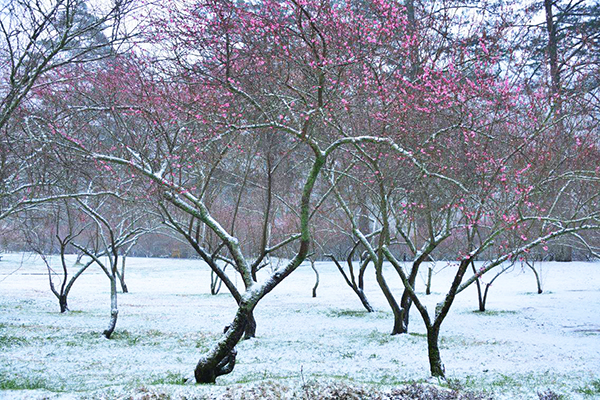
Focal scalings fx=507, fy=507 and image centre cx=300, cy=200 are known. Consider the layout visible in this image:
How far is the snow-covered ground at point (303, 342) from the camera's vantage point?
6074mm

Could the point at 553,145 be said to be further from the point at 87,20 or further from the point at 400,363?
the point at 87,20

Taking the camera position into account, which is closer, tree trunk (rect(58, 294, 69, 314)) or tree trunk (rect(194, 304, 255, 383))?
tree trunk (rect(194, 304, 255, 383))

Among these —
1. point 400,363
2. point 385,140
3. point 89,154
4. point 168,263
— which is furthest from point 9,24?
point 168,263

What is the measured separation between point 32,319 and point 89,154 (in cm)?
695

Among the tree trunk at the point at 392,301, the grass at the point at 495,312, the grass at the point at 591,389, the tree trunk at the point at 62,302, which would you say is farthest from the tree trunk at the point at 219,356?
the tree trunk at the point at 62,302

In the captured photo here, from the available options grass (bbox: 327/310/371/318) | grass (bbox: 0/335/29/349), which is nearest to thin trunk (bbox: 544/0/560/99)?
grass (bbox: 327/310/371/318)

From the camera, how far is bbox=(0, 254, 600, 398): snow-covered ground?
607cm

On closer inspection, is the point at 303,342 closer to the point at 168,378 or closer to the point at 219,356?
the point at 168,378

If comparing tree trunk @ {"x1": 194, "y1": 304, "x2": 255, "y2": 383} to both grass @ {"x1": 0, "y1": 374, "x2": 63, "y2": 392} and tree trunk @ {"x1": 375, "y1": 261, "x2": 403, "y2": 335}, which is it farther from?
tree trunk @ {"x1": 375, "y1": 261, "x2": 403, "y2": 335}

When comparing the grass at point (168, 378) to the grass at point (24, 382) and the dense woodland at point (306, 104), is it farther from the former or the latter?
the grass at point (24, 382)

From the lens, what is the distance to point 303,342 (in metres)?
9.45

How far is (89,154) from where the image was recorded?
7410 mm

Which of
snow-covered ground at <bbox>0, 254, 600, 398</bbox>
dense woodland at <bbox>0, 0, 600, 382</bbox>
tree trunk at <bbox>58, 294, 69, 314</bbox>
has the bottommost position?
snow-covered ground at <bbox>0, 254, 600, 398</bbox>

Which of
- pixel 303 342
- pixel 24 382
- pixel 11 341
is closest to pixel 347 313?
pixel 303 342
